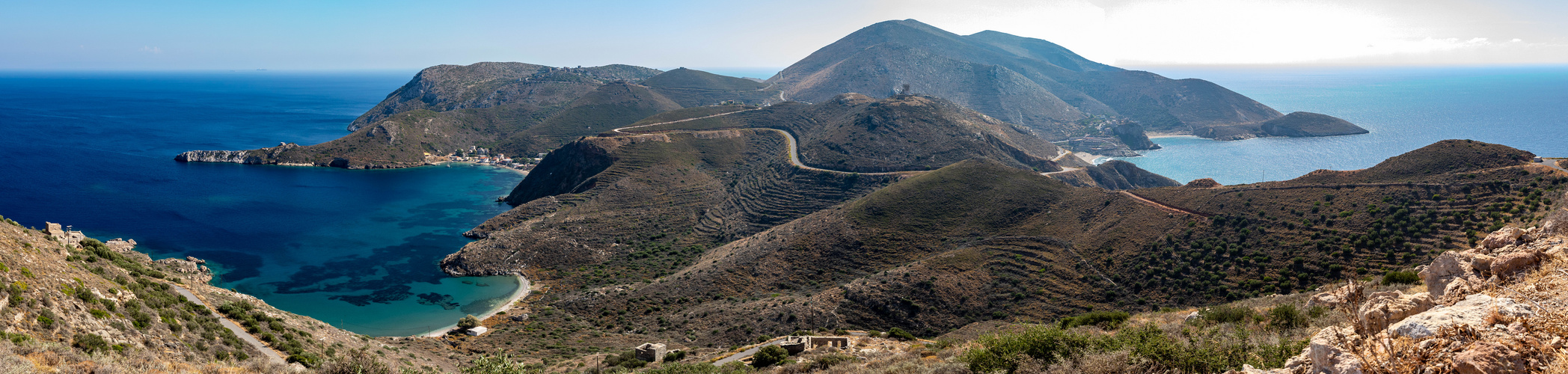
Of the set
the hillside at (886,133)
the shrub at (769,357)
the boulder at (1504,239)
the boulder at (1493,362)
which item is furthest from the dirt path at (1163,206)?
the boulder at (1493,362)

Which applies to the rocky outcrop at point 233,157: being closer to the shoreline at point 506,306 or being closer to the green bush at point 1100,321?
the shoreline at point 506,306

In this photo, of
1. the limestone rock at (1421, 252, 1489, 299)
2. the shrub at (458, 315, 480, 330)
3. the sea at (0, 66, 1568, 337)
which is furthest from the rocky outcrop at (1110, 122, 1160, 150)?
the limestone rock at (1421, 252, 1489, 299)

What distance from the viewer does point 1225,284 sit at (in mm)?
36094

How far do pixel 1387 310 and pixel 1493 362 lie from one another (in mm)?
2383

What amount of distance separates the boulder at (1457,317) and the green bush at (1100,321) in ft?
59.1

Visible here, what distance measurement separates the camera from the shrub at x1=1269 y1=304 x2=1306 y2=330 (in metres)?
19.5

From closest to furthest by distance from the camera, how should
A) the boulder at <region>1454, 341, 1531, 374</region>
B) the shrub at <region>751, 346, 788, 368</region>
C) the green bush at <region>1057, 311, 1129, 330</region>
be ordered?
the boulder at <region>1454, 341, 1531, 374</region> → the shrub at <region>751, 346, 788, 368</region> → the green bush at <region>1057, 311, 1129, 330</region>

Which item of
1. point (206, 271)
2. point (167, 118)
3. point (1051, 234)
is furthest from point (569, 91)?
point (1051, 234)

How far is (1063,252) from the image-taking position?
147 feet

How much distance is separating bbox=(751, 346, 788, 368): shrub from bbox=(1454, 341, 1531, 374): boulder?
2048cm

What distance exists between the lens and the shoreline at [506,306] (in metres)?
45.6

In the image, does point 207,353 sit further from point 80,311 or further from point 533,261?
point 533,261

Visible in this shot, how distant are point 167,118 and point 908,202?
229996 mm

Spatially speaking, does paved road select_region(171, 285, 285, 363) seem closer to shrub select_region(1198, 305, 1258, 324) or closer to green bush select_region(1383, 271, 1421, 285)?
shrub select_region(1198, 305, 1258, 324)
